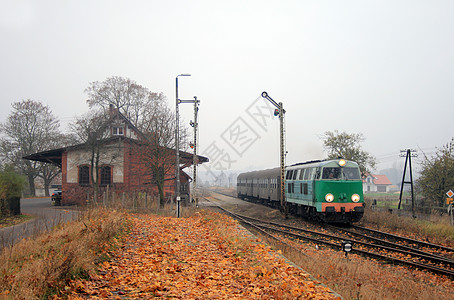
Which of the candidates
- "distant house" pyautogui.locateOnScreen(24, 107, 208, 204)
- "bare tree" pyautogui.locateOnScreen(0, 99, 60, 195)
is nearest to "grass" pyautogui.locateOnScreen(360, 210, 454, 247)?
"distant house" pyautogui.locateOnScreen(24, 107, 208, 204)

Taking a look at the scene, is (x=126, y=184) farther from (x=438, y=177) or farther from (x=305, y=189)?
(x=438, y=177)

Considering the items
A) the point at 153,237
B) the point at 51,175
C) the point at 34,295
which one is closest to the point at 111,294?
the point at 34,295

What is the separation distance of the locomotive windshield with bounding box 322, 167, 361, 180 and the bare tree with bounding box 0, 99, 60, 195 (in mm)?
38206

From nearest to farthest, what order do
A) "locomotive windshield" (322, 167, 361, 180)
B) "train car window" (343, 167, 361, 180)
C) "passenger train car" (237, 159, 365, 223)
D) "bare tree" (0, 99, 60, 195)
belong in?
"passenger train car" (237, 159, 365, 223) < "locomotive windshield" (322, 167, 361, 180) < "train car window" (343, 167, 361, 180) < "bare tree" (0, 99, 60, 195)

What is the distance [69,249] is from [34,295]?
1742 millimetres

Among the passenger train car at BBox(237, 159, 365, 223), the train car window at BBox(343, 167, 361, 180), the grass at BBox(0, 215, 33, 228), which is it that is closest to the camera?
the grass at BBox(0, 215, 33, 228)

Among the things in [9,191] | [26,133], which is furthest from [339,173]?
[26,133]

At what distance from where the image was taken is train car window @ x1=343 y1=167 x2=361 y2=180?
707 inches

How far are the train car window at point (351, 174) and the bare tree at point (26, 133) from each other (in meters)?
38.9

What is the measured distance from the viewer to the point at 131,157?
30828mm

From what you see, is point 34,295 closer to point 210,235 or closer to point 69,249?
point 69,249

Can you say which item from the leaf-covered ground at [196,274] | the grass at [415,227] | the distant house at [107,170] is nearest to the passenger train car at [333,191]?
the grass at [415,227]

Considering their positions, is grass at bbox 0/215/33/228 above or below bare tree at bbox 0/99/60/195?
below

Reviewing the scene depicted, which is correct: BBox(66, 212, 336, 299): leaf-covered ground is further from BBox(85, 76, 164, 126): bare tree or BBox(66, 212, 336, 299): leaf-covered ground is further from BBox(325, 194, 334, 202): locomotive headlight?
BBox(85, 76, 164, 126): bare tree
